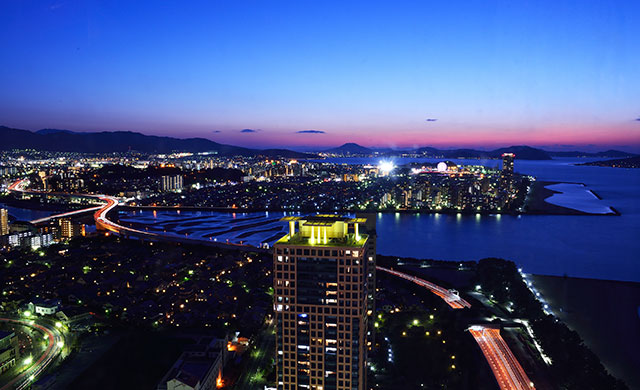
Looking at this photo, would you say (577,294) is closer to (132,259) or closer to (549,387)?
(549,387)

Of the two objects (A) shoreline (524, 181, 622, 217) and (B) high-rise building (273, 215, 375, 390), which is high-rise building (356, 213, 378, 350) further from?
(A) shoreline (524, 181, 622, 217)

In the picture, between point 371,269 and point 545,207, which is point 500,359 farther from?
point 545,207

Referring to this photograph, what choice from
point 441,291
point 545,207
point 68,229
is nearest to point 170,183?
point 68,229

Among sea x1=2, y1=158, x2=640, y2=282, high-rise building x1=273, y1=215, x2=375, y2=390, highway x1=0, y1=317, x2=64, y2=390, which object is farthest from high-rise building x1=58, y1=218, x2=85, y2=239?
high-rise building x1=273, y1=215, x2=375, y2=390

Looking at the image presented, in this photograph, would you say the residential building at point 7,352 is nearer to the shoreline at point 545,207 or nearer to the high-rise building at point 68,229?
the high-rise building at point 68,229

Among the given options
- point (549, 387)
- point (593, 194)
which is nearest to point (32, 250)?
point (549, 387)
